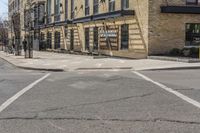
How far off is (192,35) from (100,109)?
2336 cm

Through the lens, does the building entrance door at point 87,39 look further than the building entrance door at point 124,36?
Yes

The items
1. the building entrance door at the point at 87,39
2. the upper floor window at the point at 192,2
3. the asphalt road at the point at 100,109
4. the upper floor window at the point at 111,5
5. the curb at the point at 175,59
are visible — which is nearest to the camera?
the asphalt road at the point at 100,109

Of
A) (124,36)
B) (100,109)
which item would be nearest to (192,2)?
(124,36)

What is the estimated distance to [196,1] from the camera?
3350 cm

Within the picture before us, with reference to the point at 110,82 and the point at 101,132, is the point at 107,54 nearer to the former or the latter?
the point at 110,82

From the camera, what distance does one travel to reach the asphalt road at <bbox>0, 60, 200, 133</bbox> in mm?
9078

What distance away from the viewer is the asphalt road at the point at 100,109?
29.8 ft

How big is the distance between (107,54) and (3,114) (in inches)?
1191

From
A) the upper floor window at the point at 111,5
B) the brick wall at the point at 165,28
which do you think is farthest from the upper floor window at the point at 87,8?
the brick wall at the point at 165,28

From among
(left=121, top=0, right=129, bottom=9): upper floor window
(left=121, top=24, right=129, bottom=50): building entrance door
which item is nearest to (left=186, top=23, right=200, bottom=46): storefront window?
(left=121, top=24, right=129, bottom=50): building entrance door

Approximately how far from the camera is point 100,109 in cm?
1123

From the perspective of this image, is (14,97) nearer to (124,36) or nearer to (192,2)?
(192,2)

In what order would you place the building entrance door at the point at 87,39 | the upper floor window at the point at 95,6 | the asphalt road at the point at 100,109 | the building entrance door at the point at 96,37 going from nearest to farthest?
the asphalt road at the point at 100,109
the upper floor window at the point at 95,6
the building entrance door at the point at 96,37
the building entrance door at the point at 87,39

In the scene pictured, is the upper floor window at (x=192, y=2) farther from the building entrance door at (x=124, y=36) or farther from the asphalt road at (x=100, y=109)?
the asphalt road at (x=100, y=109)
